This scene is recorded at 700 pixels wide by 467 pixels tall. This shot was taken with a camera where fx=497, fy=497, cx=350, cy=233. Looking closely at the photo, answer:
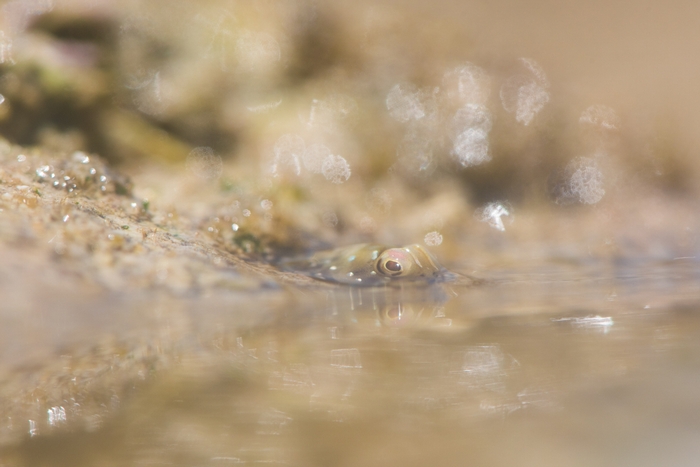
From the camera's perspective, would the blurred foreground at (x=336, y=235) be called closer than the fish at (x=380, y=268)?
Yes

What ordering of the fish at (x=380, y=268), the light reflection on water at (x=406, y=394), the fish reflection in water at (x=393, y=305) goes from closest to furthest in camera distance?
the light reflection on water at (x=406, y=394), the fish reflection in water at (x=393, y=305), the fish at (x=380, y=268)

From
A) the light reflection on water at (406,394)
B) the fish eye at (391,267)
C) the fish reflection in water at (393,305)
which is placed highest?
the fish eye at (391,267)

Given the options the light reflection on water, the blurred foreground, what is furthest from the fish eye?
the light reflection on water

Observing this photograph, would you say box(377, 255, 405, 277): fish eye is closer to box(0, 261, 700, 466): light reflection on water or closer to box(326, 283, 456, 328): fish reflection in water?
box(326, 283, 456, 328): fish reflection in water

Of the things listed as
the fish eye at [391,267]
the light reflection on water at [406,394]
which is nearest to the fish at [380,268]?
the fish eye at [391,267]

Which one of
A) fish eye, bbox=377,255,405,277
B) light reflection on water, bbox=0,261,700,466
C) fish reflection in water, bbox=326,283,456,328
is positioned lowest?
light reflection on water, bbox=0,261,700,466

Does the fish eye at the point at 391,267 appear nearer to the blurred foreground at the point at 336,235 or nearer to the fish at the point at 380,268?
the fish at the point at 380,268

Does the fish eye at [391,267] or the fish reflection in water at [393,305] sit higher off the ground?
the fish eye at [391,267]
